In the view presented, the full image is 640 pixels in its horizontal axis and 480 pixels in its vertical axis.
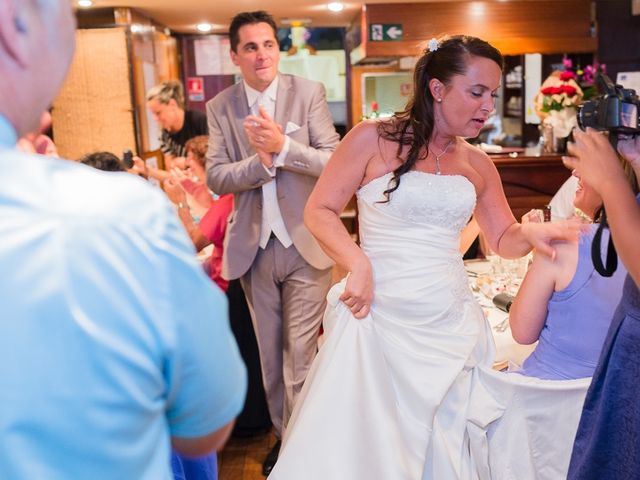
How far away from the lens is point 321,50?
28.8ft

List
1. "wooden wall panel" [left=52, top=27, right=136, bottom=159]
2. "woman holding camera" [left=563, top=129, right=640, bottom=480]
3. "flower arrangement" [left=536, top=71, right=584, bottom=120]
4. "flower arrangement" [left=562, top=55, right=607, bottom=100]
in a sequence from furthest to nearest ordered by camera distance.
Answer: "wooden wall panel" [left=52, top=27, right=136, bottom=159], "flower arrangement" [left=562, top=55, right=607, bottom=100], "flower arrangement" [left=536, top=71, right=584, bottom=120], "woman holding camera" [left=563, top=129, right=640, bottom=480]

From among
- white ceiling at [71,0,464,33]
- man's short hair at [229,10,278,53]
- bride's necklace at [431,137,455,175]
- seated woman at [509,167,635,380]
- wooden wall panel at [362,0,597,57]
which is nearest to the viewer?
seated woman at [509,167,635,380]

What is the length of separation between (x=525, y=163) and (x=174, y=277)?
494 cm

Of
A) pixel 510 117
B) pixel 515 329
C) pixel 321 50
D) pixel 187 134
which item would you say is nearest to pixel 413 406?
pixel 515 329

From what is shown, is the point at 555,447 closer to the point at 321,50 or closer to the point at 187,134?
the point at 187,134

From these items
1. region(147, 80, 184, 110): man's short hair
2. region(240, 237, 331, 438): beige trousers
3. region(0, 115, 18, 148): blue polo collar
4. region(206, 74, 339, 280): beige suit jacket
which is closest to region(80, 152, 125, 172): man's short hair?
region(206, 74, 339, 280): beige suit jacket

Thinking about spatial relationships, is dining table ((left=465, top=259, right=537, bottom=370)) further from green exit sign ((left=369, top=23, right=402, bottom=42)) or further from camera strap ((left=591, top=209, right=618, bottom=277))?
green exit sign ((left=369, top=23, right=402, bottom=42))

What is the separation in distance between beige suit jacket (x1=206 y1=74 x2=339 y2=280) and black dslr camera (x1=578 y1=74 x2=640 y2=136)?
1.48 m

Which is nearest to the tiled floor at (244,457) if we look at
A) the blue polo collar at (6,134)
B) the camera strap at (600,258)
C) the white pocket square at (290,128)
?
the white pocket square at (290,128)

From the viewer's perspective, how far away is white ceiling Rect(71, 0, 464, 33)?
598 centimetres

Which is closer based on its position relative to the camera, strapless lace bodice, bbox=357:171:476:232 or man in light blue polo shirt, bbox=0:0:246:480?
man in light blue polo shirt, bbox=0:0:246:480

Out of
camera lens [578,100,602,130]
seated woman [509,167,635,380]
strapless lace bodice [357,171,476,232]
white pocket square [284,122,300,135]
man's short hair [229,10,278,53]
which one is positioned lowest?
seated woman [509,167,635,380]

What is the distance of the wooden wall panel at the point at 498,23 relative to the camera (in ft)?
21.1

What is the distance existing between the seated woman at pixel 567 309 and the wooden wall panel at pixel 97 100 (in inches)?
181
